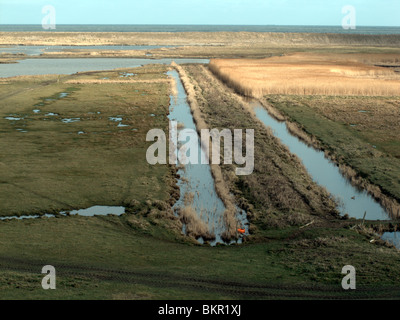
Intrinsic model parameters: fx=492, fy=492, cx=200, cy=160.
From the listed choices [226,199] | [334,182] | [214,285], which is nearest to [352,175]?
[334,182]

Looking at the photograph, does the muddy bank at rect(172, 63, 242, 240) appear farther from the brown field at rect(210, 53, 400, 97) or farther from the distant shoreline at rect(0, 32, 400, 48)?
the distant shoreline at rect(0, 32, 400, 48)

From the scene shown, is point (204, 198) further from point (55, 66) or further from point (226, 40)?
point (226, 40)

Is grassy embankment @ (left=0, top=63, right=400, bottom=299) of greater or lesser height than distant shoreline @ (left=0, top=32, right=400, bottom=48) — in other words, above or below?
below

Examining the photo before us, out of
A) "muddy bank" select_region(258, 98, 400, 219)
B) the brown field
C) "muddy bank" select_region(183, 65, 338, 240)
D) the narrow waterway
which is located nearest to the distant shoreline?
the brown field

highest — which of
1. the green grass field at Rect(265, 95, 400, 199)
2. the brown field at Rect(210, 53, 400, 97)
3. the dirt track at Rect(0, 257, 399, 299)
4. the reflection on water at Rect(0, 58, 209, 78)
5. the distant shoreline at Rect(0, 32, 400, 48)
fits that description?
the distant shoreline at Rect(0, 32, 400, 48)

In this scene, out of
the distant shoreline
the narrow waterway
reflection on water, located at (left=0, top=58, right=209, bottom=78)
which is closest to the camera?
the narrow waterway

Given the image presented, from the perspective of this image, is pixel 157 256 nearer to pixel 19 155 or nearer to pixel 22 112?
pixel 19 155
